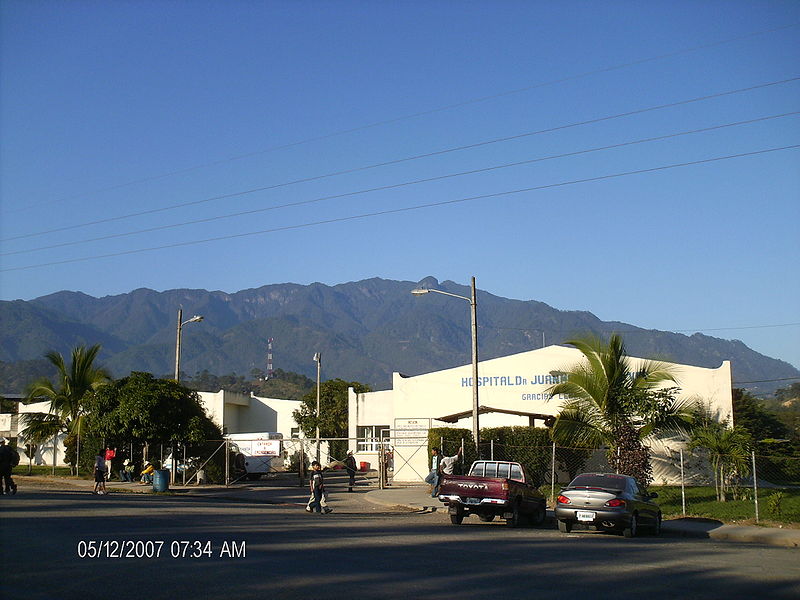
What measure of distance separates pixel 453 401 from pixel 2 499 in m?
24.6

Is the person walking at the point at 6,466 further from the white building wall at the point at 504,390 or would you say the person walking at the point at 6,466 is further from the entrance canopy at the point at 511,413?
the entrance canopy at the point at 511,413

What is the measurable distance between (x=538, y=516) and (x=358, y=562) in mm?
10839

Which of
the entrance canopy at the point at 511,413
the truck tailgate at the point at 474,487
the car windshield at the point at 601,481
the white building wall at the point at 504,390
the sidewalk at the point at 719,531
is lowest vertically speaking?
the sidewalk at the point at 719,531

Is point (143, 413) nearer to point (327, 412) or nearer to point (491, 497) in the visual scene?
point (491, 497)

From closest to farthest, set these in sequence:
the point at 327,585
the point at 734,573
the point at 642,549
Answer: the point at 327,585
the point at 734,573
the point at 642,549

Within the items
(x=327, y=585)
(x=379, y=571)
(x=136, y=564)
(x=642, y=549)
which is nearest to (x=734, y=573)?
(x=642, y=549)

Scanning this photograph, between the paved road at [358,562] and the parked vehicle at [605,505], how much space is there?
1.29ft

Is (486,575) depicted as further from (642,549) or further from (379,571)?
(642,549)

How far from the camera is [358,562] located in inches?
496

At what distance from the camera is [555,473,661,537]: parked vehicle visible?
1852cm

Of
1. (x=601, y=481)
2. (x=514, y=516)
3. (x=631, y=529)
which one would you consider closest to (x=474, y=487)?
(x=514, y=516)

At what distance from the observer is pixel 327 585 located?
10.6m

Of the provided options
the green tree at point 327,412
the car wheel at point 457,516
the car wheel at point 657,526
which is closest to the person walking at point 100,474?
the car wheel at point 457,516

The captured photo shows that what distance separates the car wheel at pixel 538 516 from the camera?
22.2m
